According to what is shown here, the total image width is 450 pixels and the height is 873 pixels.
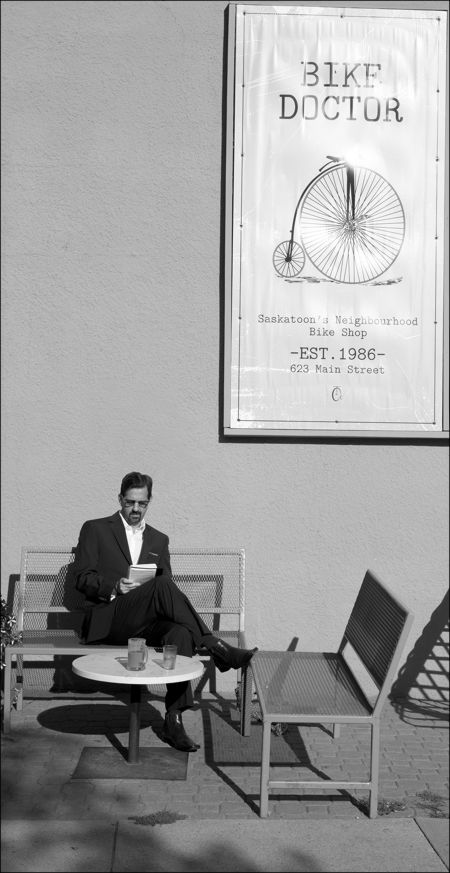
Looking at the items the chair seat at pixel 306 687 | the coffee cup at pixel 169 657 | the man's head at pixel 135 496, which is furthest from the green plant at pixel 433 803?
the man's head at pixel 135 496

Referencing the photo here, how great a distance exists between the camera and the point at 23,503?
23.0ft

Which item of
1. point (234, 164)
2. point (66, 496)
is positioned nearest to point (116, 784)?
point (66, 496)

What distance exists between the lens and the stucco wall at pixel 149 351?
6922mm

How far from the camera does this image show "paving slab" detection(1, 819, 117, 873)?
4438mm

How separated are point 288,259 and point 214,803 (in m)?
3.46

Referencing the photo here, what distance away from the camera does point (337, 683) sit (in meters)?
5.80

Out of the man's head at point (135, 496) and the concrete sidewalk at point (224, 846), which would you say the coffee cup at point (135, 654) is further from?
the man's head at point (135, 496)

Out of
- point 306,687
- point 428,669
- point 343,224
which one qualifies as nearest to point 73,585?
point 306,687

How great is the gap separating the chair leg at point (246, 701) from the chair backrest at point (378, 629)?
0.63m

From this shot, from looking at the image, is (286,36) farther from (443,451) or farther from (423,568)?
(423,568)

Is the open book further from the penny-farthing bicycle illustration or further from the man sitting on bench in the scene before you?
the penny-farthing bicycle illustration

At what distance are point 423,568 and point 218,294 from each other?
224 centimetres

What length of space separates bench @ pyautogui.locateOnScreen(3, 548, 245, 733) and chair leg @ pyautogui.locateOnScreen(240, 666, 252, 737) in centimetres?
42

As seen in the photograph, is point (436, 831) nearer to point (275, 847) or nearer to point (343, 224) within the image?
point (275, 847)
